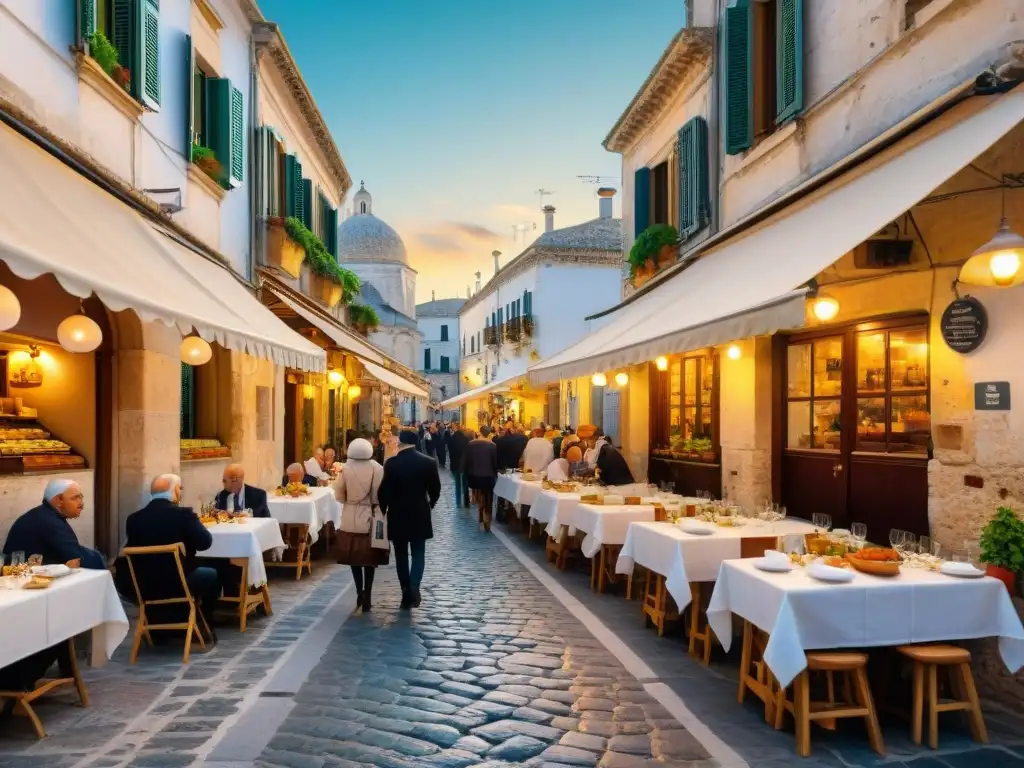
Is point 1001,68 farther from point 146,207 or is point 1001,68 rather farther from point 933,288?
point 146,207

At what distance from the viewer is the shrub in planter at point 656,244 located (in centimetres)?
1352

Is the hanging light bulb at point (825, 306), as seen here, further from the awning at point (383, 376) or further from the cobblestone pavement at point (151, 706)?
the awning at point (383, 376)

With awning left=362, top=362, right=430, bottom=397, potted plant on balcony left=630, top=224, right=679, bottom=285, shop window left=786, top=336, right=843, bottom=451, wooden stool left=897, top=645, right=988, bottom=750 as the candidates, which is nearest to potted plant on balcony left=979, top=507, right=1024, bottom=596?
wooden stool left=897, top=645, right=988, bottom=750

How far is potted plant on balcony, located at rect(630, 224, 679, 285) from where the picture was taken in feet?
44.4

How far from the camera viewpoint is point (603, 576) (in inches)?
361

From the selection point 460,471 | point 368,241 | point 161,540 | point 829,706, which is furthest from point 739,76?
point 368,241

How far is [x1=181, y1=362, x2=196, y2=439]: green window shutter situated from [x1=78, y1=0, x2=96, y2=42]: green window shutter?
4.78m

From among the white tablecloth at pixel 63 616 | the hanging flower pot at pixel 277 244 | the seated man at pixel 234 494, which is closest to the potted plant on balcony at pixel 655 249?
the hanging flower pot at pixel 277 244

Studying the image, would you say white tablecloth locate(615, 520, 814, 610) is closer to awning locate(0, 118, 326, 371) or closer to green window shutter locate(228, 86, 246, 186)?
awning locate(0, 118, 326, 371)

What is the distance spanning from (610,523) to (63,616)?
5376mm

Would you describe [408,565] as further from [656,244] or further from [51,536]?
[656,244]

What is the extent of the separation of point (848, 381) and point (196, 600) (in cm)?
618

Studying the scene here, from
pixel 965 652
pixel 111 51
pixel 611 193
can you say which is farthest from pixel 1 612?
pixel 611 193

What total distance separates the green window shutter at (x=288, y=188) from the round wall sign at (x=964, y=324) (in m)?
11.9
